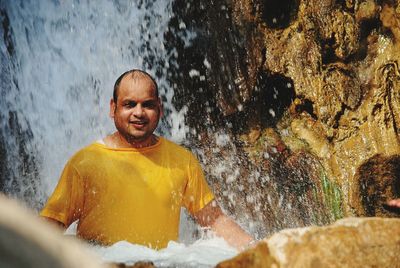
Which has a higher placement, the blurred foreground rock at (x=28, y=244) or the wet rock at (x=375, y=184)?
the wet rock at (x=375, y=184)

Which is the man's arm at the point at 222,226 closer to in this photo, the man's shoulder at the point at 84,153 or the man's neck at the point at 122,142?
the man's neck at the point at 122,142

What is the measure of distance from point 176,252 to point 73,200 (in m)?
0.71

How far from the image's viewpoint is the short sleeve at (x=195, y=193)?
3.21m

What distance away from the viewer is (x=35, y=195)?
27.1 ft

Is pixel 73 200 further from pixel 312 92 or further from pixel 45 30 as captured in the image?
pixel 45 30

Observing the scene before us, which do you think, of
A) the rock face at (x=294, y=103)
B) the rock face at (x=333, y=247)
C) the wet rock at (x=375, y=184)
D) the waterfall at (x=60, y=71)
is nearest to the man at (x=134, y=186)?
the rock face at (x=333, y=247)

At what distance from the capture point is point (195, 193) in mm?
3221

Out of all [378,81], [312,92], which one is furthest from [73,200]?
[378,81]

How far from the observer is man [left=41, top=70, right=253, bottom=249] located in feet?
9.60

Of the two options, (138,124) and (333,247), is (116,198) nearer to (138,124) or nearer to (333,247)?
(138,124)

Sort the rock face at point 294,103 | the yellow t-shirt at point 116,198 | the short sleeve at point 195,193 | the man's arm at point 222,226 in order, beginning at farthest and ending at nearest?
the rock face at point 294,103, the short sleeve at point 195,193, the man's arm at point 222,226, the yellow t-shirt at point 116,198

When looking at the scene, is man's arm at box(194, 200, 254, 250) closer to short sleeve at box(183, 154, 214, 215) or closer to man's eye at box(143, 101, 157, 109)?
short sleeve at box(183, 154, 214, 215)

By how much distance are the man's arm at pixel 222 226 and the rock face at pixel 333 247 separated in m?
0.94

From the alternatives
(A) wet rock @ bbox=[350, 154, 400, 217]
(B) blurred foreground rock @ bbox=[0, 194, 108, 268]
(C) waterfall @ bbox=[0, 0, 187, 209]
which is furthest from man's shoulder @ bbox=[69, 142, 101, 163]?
(C) waterfall @ bbox=[0, 0, 187, 209]
